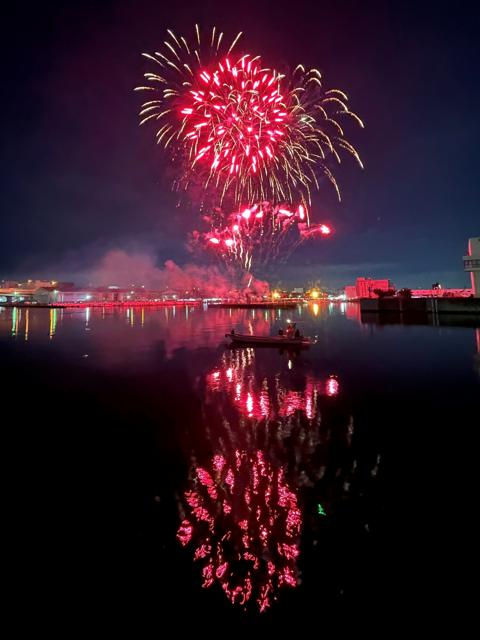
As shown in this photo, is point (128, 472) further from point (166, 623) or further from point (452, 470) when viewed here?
point (452, 470)

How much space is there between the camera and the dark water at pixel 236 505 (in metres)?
4.55

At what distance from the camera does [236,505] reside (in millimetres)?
6672

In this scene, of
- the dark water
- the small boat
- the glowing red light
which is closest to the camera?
the dark water

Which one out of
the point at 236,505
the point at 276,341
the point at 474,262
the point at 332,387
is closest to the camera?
the point at 236,505

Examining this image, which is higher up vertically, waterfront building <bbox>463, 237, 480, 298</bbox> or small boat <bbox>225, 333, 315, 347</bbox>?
waterfront building <bbox>463, 237, 480, 298</bbox>

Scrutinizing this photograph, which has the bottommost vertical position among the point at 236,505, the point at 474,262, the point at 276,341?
the point at 236,505

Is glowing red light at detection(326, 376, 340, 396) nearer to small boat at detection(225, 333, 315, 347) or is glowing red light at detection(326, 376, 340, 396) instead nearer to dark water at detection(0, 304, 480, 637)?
dark water at detection(0, 304, 480, 637)

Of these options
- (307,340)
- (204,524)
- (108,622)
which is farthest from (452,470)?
(307,340)

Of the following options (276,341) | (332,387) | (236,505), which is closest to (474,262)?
(276,341)

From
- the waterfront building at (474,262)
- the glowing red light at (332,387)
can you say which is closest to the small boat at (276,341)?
the glowing red light at (332,387)

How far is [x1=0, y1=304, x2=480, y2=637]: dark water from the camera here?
14.9ft

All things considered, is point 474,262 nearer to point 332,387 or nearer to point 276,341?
point 276,341

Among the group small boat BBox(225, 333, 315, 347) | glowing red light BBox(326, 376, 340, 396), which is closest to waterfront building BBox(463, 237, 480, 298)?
small boat BBox(225, 333, 315, 347)

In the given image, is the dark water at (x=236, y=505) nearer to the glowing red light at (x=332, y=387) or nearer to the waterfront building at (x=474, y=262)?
the glowing red light at (x=332, y=387)
